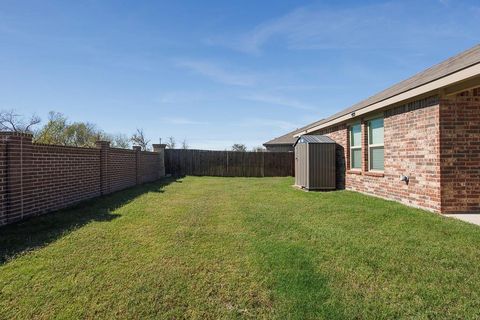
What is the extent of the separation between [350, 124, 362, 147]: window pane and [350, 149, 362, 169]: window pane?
21cm

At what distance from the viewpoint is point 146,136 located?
41688mm

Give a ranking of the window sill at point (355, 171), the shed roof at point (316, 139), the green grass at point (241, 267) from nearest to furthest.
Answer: the green grass at point (241, 267), the window sill at point (355, 171), the shed roof at point (316, 139)

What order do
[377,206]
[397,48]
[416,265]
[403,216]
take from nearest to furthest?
[416,265], [403,216], [377,206], [397,48]

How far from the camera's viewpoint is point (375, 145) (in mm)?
8734

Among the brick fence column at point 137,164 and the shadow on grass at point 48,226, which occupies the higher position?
the brick fence column at point 137,164

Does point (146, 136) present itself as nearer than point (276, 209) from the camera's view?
No

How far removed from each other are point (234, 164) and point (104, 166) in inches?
428

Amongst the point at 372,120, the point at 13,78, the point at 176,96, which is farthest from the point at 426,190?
the point at 13,78

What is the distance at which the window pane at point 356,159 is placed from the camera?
381 inches

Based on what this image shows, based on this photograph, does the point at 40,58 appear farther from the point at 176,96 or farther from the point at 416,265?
the point at 416,265

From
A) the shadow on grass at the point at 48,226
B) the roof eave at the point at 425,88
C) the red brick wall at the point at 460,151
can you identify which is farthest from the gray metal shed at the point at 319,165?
the shadow on grass at the point at 48,226

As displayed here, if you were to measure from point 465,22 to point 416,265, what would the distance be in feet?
23.7

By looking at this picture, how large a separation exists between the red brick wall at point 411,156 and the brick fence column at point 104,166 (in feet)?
26.1

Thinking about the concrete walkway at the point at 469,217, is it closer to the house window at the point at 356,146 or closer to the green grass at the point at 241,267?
the green grass at the point at 241,267
